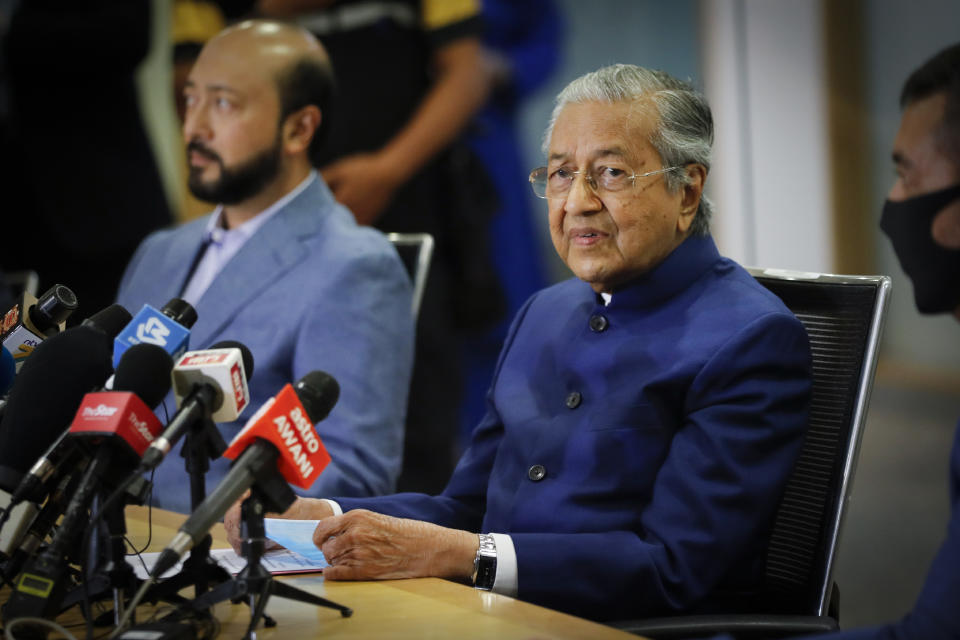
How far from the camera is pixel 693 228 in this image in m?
1.80

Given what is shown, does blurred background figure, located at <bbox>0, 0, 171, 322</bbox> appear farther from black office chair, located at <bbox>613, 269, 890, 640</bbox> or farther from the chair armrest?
the chair armrest

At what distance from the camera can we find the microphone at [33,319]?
1565mm

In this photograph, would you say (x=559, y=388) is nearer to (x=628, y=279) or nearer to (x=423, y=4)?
(x=628, y=279)

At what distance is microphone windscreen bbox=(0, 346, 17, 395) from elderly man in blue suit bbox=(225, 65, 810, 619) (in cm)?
38

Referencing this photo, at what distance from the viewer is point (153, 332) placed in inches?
55.1

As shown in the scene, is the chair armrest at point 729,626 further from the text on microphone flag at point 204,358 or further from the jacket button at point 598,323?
the text on microphone flag at point 204,358

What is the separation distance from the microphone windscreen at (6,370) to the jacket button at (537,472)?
0.78 m

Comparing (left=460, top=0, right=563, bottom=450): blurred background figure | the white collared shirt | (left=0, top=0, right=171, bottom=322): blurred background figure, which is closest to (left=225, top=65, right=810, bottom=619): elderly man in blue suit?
the white collared shirt

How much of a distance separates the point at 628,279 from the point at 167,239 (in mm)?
1591

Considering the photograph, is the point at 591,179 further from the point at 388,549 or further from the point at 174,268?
the point at 174,268

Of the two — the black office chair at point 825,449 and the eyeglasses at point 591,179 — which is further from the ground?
the eyeglasses at point 591,179

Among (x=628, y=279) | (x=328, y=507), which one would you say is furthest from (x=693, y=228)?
(x=328, y=507)

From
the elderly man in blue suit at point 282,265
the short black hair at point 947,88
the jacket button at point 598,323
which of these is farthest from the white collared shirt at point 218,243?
the short black hair at point 947,88

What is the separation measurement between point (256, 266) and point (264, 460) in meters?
1.40
